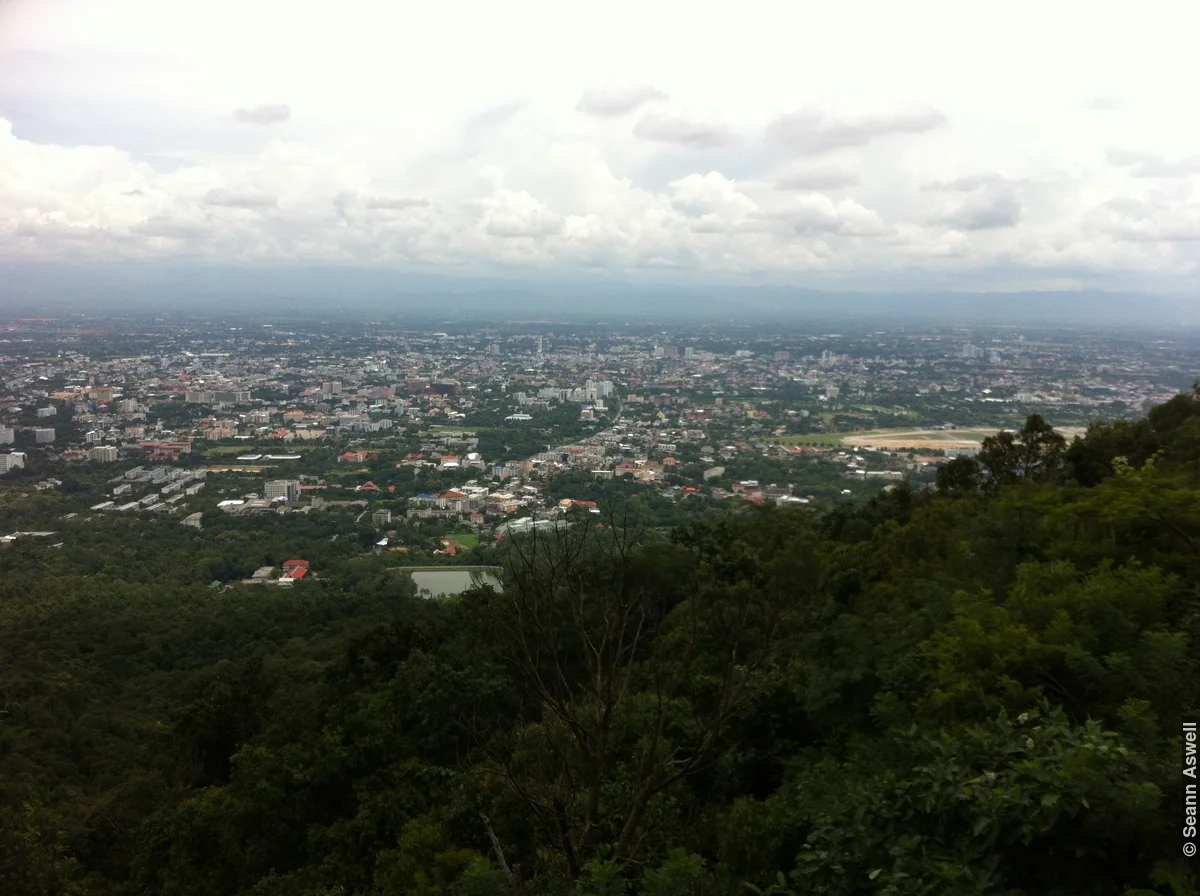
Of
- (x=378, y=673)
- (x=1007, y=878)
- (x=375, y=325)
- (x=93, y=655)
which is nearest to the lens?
(x=1007, y=878)

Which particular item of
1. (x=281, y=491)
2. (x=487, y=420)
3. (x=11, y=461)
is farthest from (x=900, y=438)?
(x=11, y=461)

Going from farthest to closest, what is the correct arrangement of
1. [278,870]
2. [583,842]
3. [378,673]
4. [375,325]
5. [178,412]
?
[375,325]
[178,412]
[378,673]
[278,870]
[583,842]

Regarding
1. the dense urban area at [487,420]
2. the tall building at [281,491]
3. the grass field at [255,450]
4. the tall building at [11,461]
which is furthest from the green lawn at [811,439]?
the tall building at [11,461]

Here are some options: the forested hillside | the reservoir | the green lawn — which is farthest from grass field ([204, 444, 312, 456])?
the green lawn

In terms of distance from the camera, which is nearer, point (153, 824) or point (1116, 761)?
point (1116, 761)

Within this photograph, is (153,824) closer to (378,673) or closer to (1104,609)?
(378,673)

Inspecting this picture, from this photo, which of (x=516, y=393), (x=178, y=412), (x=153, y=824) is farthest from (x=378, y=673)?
(x=516, y=393)
